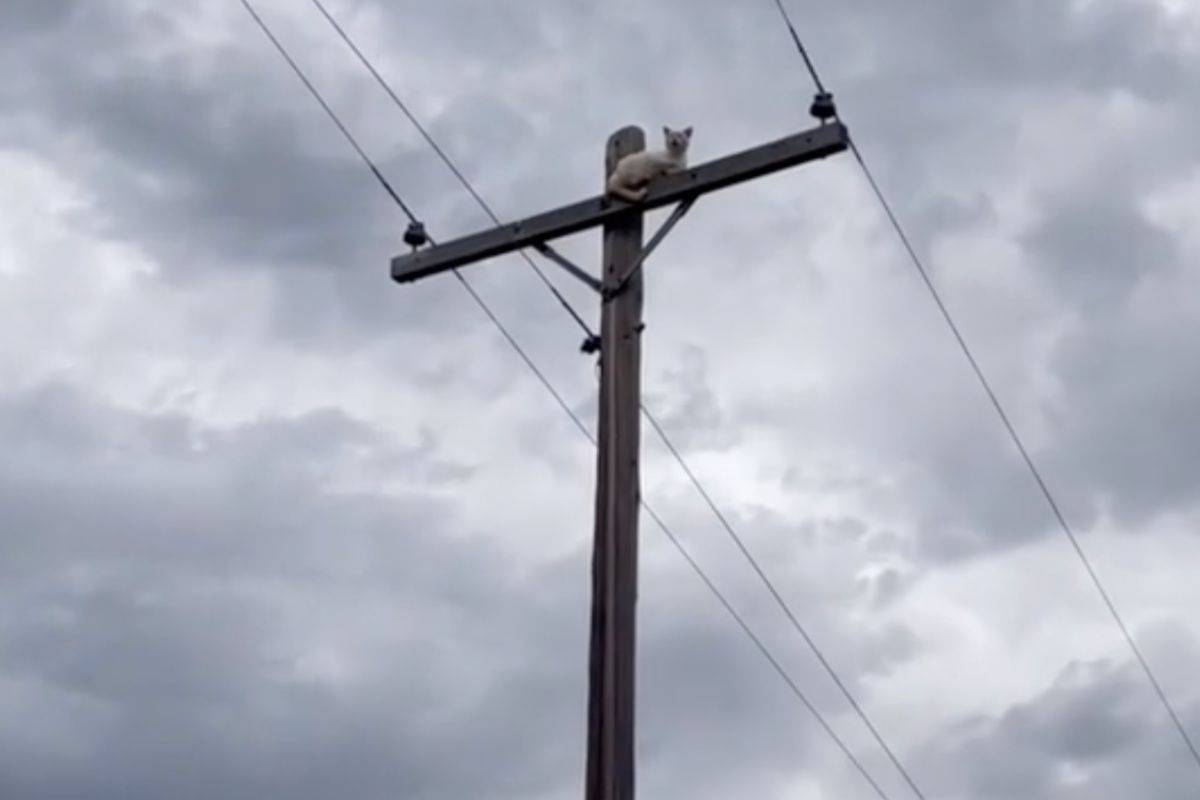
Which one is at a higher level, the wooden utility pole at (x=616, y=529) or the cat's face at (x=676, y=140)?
the cat's face at (x=676, y=140)

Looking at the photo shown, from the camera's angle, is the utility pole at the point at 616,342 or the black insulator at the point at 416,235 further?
the black insulator at the point at 416,235

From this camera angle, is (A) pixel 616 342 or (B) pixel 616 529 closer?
(B) pixel 616 529

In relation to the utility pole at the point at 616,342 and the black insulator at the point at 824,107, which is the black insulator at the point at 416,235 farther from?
the black insulator at the point at 824,107

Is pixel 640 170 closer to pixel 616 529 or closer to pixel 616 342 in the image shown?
pixel 616 342

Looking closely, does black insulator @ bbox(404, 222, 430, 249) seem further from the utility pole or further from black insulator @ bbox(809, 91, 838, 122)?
black insulator @ bbox(809, 91, 838, 122)

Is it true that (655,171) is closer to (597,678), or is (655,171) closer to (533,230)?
(533,230)

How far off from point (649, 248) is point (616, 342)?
0.56 m

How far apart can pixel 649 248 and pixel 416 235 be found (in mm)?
1486

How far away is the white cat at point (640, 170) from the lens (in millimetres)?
10750

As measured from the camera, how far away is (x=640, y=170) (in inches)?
426

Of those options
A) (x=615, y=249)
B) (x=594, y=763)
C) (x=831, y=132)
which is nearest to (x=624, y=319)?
(x=615, y=249)

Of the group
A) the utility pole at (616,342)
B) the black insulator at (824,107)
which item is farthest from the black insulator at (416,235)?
the black insulator at (824,107)

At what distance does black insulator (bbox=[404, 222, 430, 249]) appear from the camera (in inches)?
455

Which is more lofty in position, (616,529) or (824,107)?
(824,107)
